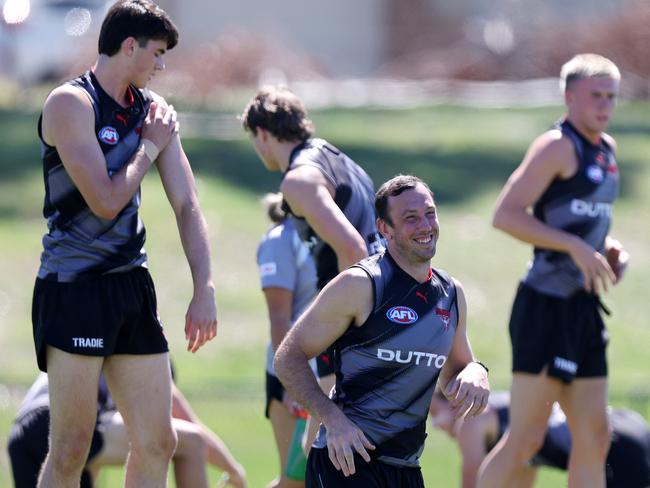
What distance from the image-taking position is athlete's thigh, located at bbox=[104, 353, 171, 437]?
5.38 metres

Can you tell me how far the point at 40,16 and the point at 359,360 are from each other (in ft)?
59.0

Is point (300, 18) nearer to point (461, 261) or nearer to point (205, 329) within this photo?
point (461, 261)

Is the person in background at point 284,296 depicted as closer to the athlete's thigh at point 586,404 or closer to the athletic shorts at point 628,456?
the athlete's thigh at point 586,404

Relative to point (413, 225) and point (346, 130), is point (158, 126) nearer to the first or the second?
point (413, 225)

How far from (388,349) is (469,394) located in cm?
34

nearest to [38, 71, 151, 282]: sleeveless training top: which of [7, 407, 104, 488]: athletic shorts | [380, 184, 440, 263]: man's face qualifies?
[380, 184, 440, 263]: man's face

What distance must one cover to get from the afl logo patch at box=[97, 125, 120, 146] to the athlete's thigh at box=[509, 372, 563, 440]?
100 inches

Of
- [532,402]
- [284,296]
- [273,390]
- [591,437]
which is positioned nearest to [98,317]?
[284,296]

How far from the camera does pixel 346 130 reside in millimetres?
17906

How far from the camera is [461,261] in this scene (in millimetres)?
14312

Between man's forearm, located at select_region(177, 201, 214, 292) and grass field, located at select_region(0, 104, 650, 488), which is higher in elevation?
man's forearm, located at select_region(177, 201, 214, 292)

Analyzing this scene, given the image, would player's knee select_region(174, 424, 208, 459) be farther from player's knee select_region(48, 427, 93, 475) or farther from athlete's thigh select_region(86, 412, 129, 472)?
player's knee select_region(48, 427, 93, 475)

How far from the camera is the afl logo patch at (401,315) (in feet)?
15.9

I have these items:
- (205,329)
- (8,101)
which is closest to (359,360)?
(205,329)
